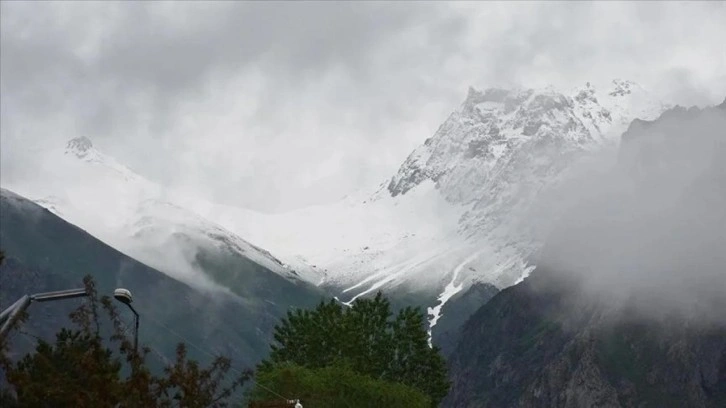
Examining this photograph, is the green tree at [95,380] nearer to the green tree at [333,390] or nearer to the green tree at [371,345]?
the green tree at [333,390]

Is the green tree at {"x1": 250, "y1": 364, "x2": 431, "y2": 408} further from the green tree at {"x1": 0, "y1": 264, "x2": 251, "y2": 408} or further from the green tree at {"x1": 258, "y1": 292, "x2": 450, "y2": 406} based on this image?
the green tree at {"x1": 0, "y1": 264, "x2": 251, "y2": 408}

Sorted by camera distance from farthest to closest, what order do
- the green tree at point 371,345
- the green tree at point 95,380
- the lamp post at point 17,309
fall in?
1. the green tree at point 371,345
2. the green tree at point 95,380
3. the lamp post at point 17,309

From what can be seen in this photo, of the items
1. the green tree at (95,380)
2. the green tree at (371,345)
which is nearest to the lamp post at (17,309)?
the green tree at (95,380)

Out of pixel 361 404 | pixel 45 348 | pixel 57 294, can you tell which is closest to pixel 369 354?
pixel 361 404

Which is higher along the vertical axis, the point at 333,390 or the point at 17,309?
the point at 333,390

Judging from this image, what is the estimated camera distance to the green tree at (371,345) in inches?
4522

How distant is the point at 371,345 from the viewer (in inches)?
4631

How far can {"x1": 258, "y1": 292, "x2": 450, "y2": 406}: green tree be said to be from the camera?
11485cm

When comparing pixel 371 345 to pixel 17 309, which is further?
pixel 371 345

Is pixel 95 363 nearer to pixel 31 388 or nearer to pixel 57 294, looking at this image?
pixel 31 388

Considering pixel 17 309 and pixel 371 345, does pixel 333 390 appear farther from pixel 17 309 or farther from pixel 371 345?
pixel 17 309

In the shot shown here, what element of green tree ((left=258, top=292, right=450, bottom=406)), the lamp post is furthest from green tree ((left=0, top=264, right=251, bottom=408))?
green tree ((left=258, top=292, right=450, bottom=406))

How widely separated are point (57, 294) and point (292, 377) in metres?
57.9

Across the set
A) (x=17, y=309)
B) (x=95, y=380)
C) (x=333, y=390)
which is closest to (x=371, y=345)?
(x=333, y=390)
